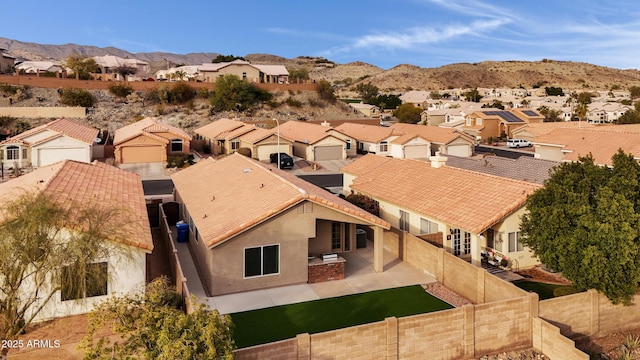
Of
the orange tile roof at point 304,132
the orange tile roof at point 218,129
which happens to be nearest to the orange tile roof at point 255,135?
the orange tile roof at point 304,132

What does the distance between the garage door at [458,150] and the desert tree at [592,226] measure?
44.4m

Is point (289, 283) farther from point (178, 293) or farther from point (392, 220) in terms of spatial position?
point (392, 220)

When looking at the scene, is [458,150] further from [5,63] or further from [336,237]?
[5,63]

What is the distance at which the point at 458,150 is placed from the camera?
6562cm

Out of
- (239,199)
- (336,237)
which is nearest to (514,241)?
(336,237)

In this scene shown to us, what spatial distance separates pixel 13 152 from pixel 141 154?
12314 mm

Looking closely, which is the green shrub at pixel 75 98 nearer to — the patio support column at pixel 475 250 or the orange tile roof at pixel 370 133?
the orange tile roof at pixel 370 133

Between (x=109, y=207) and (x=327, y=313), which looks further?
(x=109, y=207)

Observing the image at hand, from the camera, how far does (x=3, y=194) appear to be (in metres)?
23.1

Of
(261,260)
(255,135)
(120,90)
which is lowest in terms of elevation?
(261,260)

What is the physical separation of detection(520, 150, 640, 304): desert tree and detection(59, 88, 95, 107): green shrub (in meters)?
76.2

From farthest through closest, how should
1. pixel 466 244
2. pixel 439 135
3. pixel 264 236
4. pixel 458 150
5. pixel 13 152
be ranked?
1. pixel 439 135
2. pixel 458 150
3. pixel 13 152
4. pixel 466 244
5. pixel 264 236

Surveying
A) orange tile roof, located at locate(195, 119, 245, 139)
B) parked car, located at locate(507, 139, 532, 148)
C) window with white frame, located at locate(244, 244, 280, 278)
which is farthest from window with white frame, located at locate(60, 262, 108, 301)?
parked car, located at locate(507, 139, 532, 148)

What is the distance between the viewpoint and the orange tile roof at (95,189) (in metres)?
19.6
